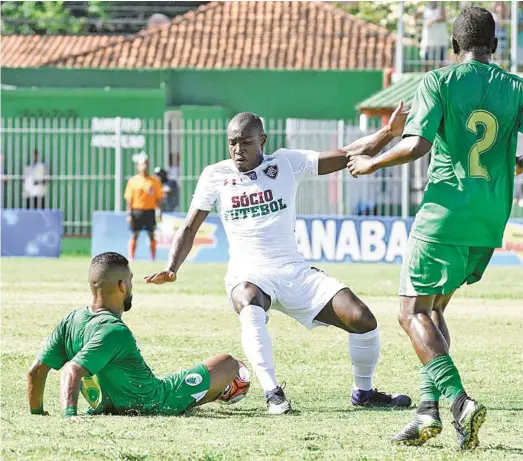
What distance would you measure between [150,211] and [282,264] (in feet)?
54.1

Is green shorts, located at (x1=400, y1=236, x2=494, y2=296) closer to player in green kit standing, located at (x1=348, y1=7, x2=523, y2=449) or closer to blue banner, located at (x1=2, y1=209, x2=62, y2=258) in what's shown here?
player in green kit standing, located at (x1=348, y1=7, x2=523, y2=449)

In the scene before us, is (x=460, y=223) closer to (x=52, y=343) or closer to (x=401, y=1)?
(x=52, y=343)

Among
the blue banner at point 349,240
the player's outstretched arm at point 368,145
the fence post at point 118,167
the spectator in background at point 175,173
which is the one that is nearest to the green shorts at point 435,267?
the player's outstretched arm at point 368,145

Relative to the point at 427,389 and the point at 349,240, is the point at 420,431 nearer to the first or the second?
the point at 427,389

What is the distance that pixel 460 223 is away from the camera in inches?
277

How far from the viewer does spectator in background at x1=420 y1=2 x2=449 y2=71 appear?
29766mm

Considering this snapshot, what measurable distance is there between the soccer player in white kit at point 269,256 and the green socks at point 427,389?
1.50 m

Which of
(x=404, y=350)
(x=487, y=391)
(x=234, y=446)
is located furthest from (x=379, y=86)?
(x=234, y=446)

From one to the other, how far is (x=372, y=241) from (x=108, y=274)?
1813cm

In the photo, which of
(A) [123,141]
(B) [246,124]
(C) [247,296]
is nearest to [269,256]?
(C) [247,296]

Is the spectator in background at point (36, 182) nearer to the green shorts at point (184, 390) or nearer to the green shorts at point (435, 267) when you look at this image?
the green shorts at point (184, 390)

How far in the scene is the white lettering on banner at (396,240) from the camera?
82.9 feet

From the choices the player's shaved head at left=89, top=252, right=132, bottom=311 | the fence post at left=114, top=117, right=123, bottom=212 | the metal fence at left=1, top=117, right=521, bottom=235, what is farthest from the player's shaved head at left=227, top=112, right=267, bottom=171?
the fence post at left=114, top=117, right=123, bottom=212

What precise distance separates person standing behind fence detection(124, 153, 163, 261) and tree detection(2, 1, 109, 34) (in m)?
20.3
